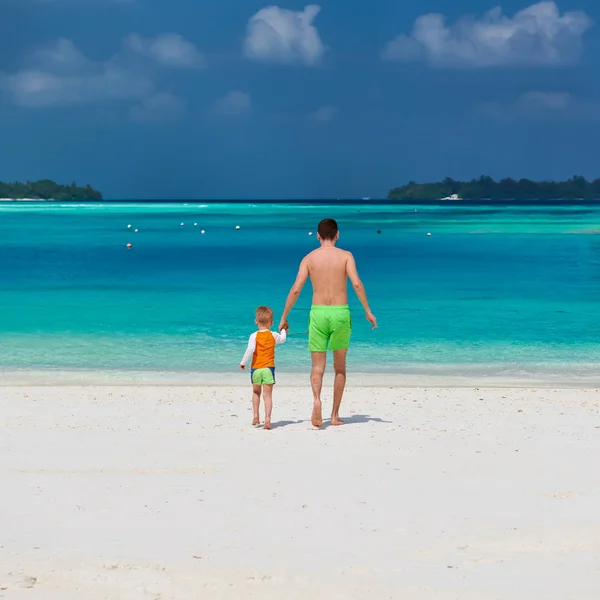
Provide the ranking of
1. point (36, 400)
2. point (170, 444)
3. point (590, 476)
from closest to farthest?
point (590, 476), point (170, 444), point (36, 400)

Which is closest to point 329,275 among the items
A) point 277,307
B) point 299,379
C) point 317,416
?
point 317,416

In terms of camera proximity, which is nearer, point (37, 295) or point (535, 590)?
point (535, 590)

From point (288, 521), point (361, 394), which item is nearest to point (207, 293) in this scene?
point (361, 394)

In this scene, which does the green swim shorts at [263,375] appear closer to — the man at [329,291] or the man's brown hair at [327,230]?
the man at [329,291]

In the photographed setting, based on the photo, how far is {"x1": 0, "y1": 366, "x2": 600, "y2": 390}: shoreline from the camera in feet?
43.2

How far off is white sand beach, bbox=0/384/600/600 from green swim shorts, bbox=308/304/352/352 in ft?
2.66

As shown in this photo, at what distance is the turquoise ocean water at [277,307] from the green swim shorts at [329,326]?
18.6 ft

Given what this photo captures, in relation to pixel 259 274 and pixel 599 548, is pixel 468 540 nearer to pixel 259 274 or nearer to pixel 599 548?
pixel 599 548

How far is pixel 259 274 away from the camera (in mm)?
40781

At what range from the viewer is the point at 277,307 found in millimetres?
27719

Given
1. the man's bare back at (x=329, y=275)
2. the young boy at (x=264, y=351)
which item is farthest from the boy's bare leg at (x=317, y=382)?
the man's bare back at (x=329, y=275)

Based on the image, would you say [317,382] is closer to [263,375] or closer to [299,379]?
[263,375]

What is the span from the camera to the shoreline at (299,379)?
13164mm

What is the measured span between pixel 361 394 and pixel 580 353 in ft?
24.7
